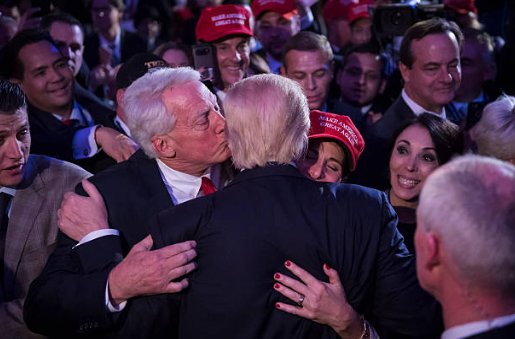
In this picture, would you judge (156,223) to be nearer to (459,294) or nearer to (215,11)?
(459,294)

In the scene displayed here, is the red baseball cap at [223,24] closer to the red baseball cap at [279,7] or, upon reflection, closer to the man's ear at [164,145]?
the red baseball cap at [279,7]

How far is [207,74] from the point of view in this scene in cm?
384

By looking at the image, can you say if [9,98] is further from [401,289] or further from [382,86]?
[382,86]

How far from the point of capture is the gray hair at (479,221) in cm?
184

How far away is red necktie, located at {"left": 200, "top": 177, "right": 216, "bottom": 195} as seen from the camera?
3137 mm

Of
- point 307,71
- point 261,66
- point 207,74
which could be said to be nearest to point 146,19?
point 261,66

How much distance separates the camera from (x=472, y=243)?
6.06 ft

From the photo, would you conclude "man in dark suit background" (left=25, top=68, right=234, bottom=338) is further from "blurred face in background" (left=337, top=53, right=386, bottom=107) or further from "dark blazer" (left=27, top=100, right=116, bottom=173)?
"blurred face in background" (left=337, top=53, right=386, bottom=107)

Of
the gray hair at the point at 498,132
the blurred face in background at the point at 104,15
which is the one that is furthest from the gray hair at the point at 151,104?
the blurred face in background at the point at 104,15

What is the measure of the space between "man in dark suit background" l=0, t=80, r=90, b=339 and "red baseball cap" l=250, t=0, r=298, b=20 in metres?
3.61

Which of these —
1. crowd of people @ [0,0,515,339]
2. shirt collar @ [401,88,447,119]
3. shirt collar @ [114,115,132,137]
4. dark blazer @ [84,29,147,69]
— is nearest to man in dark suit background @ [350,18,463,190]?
shirt collar @ [401,88,447,119]

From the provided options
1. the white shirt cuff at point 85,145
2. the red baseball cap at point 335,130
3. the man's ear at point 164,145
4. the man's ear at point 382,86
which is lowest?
the man's ear at point 382,86

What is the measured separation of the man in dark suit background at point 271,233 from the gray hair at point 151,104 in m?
0.52

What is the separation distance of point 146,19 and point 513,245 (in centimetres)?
832
